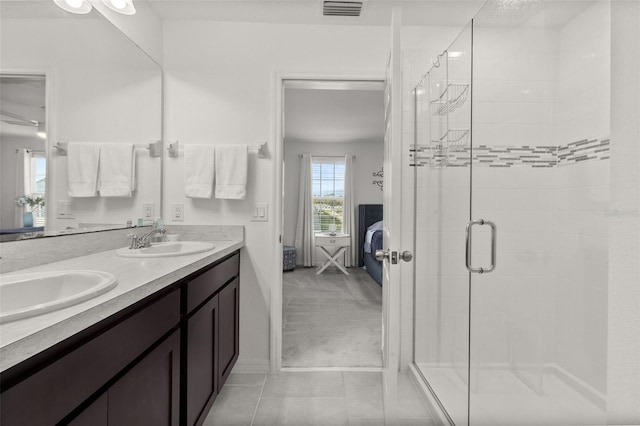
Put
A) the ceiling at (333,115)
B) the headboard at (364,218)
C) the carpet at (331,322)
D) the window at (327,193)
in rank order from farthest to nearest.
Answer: the window at (327,193) → the headboard at (364,218) → the ceiling at (333,115) → the carpet at (331,322)

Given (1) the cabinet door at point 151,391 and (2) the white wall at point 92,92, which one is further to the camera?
(2) the white wall at point 92,92

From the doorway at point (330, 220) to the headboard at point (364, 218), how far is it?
3 cm

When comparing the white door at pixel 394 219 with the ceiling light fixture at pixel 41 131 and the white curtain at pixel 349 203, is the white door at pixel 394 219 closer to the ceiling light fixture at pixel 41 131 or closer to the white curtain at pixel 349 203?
the ceiling light fixture at pixel 41 131

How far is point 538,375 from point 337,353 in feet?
4.17

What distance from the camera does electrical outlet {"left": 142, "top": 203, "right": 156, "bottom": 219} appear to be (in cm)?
200

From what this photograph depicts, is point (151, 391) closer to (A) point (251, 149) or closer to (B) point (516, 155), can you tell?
(A) point (251, 149)

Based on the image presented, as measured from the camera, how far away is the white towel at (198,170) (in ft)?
6.83

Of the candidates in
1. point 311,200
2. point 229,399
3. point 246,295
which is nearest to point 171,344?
point 229,399

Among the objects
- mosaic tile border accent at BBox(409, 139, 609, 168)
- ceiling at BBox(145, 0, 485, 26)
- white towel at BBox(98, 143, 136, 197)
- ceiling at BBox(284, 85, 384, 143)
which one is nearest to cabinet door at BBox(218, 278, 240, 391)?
white towel at BBox(98, 143, 136, 197)

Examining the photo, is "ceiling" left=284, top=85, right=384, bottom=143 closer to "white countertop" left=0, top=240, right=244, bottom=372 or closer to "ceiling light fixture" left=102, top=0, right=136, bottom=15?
"ceiling light fixture" left=102, top=0, right=136, bottom=15

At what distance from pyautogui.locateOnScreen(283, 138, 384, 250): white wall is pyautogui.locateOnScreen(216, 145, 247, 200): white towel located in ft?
12.7

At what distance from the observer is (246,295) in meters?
2.16

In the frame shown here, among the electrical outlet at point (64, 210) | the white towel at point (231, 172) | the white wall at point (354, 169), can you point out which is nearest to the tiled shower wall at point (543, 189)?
the white towel at point (231, 172)

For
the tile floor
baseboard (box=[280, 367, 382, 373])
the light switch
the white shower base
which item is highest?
the light switch
